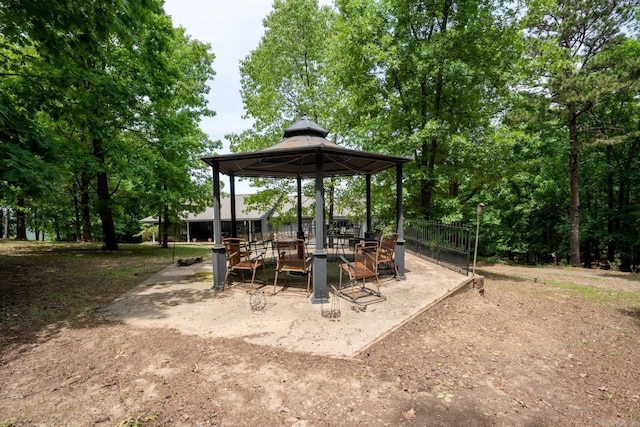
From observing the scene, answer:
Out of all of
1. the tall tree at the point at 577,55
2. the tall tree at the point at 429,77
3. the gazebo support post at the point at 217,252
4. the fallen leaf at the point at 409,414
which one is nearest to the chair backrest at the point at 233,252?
the gazebo support post at the point at 217,252

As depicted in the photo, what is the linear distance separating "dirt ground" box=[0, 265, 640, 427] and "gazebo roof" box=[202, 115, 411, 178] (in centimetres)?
323

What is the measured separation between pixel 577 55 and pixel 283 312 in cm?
1856

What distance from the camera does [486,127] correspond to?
9.72m

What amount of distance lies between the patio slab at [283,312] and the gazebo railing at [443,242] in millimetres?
574

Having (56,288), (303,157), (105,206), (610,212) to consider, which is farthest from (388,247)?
(610,212)

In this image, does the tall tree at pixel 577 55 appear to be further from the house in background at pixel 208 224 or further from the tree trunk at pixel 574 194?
the house in background at pixel 208 224

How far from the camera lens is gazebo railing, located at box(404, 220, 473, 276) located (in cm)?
676

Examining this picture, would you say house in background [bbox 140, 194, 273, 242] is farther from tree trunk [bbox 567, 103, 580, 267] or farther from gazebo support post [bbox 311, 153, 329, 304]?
gazebo support post [bbox 311, 153, 329, 304]

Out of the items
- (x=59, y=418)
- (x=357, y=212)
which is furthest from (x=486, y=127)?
(x=59, y=418)

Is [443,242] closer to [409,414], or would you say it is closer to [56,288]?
[409,414]

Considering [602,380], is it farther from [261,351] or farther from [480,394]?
[261,351]

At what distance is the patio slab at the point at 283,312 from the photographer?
3.92m

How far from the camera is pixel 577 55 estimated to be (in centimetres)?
1395

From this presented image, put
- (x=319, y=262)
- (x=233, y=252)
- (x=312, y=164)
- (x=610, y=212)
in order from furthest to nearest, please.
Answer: (x=610, y=212) → (x=312, y=164) → (x=233, y=252) → (x=319, y=262)
